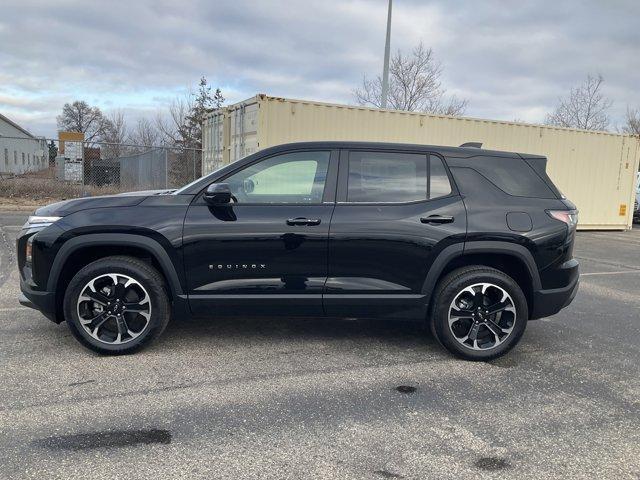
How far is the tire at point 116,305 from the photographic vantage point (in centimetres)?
410

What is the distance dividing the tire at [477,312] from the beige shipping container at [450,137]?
725cm

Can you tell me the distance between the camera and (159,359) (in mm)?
4191

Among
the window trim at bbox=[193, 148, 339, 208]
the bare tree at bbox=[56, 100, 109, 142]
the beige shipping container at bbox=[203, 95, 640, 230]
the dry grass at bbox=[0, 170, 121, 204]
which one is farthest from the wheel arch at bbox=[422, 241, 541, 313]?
the bare tree at bbox=[56, 100, 109, 142]

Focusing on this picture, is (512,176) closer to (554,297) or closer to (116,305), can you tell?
(554,297)

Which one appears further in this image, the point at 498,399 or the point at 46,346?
the point at 46,346

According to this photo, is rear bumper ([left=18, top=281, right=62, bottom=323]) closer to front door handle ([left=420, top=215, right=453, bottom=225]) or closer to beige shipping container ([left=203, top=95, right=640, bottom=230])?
front door handle ([left=420, top=215, right=453, bottom=225])

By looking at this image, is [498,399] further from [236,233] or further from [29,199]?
[29,199]

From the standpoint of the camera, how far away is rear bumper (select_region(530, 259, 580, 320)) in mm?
4391

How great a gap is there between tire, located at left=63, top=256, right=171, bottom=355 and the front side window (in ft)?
3.21

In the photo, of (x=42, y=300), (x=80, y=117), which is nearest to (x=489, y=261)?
(x=42, y=300)

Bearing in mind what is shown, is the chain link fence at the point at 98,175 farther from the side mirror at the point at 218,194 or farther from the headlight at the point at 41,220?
the side mirror at the point at 218,194

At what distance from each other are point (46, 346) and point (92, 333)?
0.57m

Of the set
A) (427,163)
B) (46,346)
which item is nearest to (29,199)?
(46,346)

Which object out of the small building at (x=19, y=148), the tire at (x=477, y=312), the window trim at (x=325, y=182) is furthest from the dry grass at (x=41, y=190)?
the small building at (x=19, y=148)
